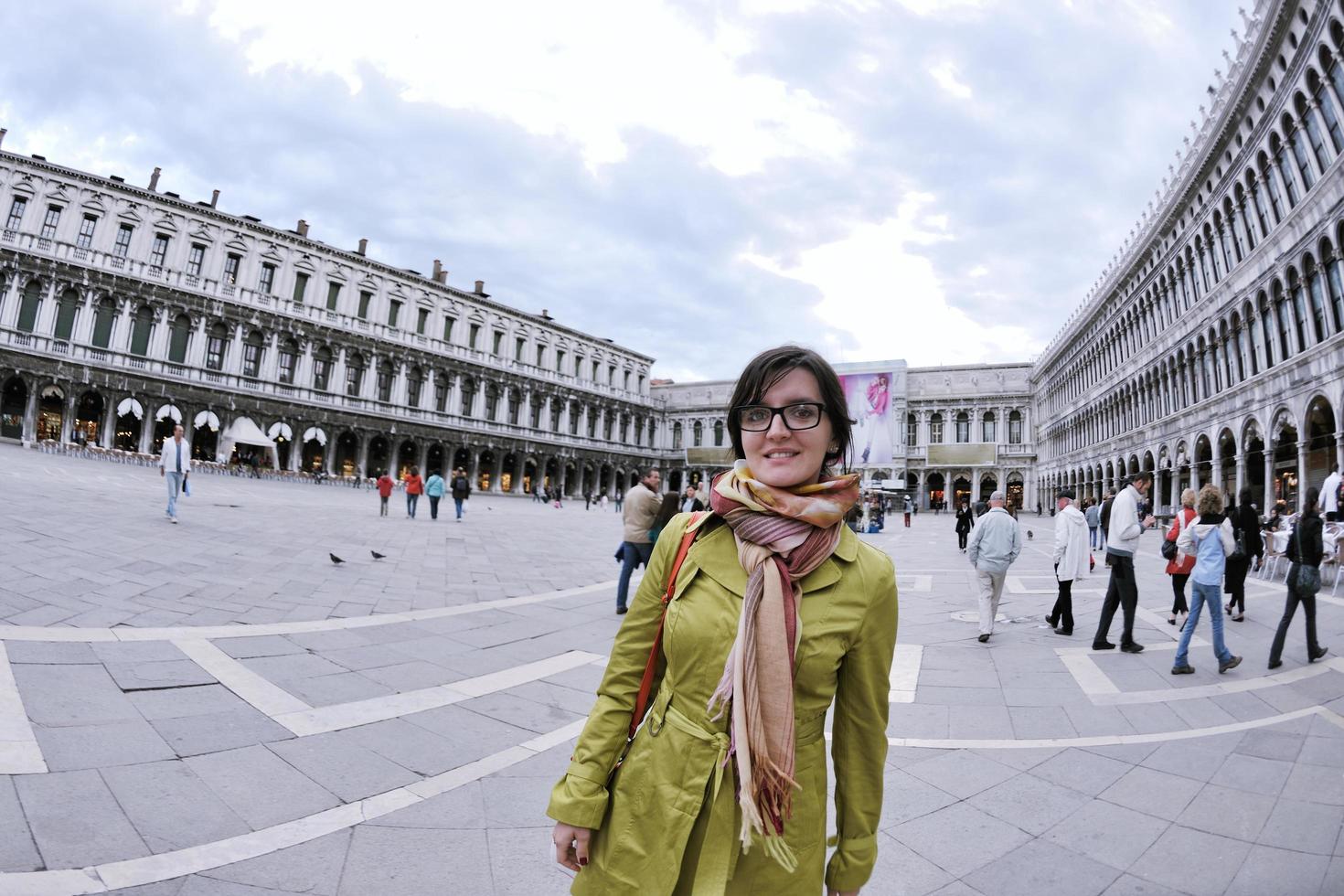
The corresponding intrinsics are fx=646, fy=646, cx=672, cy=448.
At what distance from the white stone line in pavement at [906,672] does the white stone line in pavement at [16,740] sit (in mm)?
4668

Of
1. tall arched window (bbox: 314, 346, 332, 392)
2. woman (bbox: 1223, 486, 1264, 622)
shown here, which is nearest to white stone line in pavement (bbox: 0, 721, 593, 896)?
woman (bbox: 1223, 486, 1264, 622)

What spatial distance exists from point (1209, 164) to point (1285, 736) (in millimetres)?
28664

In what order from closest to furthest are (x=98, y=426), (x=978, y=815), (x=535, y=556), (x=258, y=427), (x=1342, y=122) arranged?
(x=978, y=815)
(x=535, y=556)
(x=1342, y=122)
(x=98, y=426)
(x=258, y=427)

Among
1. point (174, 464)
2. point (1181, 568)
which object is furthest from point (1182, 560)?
point (174, 464)

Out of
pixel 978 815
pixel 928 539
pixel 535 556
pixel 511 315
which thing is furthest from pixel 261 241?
pixel 978 815

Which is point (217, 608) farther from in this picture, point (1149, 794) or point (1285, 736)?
point (1285, 736)

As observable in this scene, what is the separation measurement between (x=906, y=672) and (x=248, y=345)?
42665 millimetres

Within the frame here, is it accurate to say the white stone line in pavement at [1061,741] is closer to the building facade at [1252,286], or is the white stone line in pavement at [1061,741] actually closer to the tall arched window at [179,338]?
the building facade at [1252,286]

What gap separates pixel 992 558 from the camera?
6.86 metres

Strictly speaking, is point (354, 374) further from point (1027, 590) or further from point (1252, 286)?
point (1252, 286)

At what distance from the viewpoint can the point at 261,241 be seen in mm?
38656

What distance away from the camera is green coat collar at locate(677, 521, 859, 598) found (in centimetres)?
138

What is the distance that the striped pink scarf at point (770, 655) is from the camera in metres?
1.28

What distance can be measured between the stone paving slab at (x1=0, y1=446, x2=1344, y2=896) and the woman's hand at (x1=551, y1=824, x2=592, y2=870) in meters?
1.27
